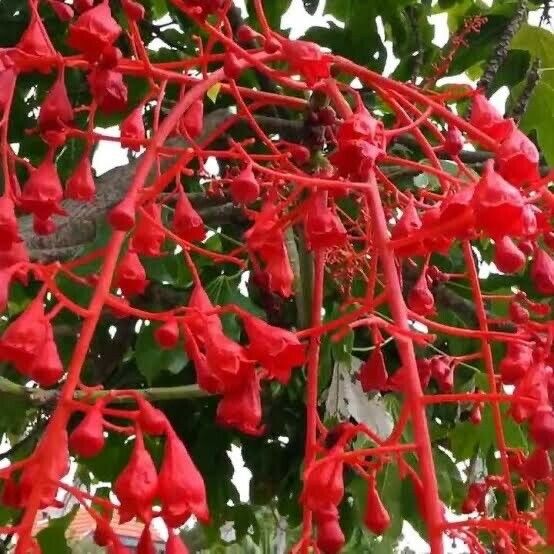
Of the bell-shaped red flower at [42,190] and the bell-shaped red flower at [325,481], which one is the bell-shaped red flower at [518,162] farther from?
the bell-shaped red flower at [42,190]

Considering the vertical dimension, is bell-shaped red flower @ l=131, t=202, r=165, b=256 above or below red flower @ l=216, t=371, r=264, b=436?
below

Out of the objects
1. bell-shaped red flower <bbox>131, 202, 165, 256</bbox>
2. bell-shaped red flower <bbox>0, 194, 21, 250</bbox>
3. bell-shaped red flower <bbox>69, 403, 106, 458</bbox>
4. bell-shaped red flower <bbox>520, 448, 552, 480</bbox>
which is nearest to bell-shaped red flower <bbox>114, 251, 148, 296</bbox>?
bell-shaped red flower <bbox>131, 202, 165, 256</bbox>

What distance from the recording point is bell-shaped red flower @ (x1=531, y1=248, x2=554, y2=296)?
2.56 ft

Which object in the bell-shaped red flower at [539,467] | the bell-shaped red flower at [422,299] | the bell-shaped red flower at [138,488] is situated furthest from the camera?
the bell-shaped red flower at [422,299]

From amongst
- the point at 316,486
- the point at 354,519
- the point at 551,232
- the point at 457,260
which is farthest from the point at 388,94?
the point at 354,519

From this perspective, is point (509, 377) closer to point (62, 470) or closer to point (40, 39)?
point (62, 470)

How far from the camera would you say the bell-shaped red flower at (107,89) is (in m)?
0.72

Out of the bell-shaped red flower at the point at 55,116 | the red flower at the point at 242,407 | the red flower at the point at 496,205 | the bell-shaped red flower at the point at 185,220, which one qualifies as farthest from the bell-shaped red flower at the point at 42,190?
the red flower at the point at 496,205

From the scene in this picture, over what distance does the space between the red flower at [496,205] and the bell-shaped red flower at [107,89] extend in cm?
28

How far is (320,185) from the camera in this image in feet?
2.07

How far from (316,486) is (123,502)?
0.11 meters

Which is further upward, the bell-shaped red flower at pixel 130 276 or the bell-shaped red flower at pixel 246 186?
the bell-shaped red flower at pixel 246 186

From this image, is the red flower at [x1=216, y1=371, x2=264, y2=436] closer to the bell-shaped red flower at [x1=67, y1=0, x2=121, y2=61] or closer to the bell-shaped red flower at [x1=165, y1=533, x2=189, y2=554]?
the bell-shaped red flower at [x1=165, y1=533, x2=189, y2=554]

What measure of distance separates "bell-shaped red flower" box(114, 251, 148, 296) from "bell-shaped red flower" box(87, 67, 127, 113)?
128 millimetres
